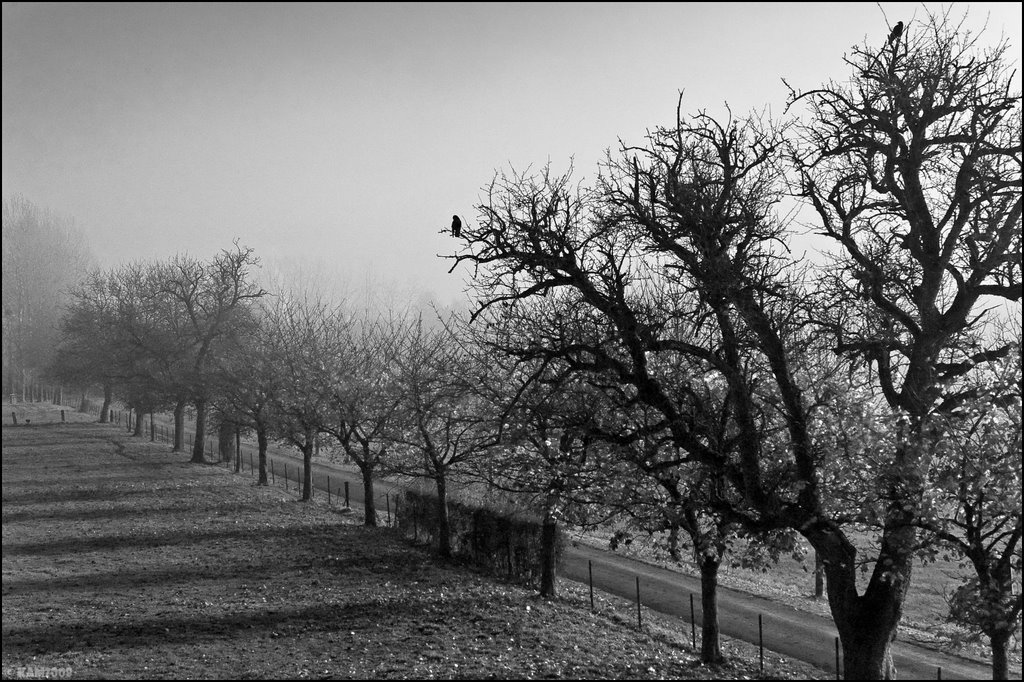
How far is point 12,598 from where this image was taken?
50.9 ft

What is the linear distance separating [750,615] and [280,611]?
11126mm

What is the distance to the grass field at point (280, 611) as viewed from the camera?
1232 cm

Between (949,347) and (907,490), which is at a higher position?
(949,347)

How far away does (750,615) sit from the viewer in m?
19.5

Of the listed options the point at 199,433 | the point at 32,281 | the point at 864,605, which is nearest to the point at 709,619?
the point at 864,605

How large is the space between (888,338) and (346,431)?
20.4 meters

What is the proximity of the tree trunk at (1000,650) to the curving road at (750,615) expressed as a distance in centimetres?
437

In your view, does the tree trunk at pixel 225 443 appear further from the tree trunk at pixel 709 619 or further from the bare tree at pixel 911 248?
the bare tree at pixel 911 248

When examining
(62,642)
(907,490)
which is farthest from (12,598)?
(907,490)

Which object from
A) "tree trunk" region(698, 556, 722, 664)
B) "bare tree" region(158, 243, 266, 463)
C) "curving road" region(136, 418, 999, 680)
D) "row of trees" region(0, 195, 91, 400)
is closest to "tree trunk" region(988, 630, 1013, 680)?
"curving road" region(136, 418, 999, 680)

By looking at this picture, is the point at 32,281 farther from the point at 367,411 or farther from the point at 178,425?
the point at 367,411

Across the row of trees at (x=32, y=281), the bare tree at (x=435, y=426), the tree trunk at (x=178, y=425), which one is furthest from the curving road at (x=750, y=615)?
the row of trees at (x=32, y=281)

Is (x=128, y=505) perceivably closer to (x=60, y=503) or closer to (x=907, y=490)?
(x=60, y=503)

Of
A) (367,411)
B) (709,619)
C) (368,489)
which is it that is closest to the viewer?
(709,619)
